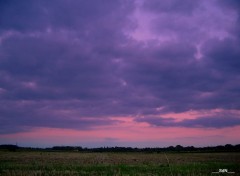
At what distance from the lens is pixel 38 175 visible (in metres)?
20.6

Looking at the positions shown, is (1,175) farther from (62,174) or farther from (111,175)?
(111,175)


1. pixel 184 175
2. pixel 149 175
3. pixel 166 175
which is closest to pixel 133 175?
pixel 149 175

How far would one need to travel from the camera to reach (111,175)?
69.3 feet

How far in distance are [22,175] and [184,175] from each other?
12.4 m

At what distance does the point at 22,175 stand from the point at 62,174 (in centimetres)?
308

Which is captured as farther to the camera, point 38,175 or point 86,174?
point 86,174

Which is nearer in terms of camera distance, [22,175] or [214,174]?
[22,175]

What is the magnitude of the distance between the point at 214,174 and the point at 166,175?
13.9 ft

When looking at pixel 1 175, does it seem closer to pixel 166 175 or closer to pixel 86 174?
pixel 86 174

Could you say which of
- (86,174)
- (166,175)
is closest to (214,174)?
(166,175)

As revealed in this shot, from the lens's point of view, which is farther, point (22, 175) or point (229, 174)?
point (229, 174)

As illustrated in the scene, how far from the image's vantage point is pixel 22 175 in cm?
1994

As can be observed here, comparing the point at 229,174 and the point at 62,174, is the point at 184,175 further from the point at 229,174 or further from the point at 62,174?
the point at 62,174

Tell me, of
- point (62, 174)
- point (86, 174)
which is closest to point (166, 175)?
point (86, 174)
